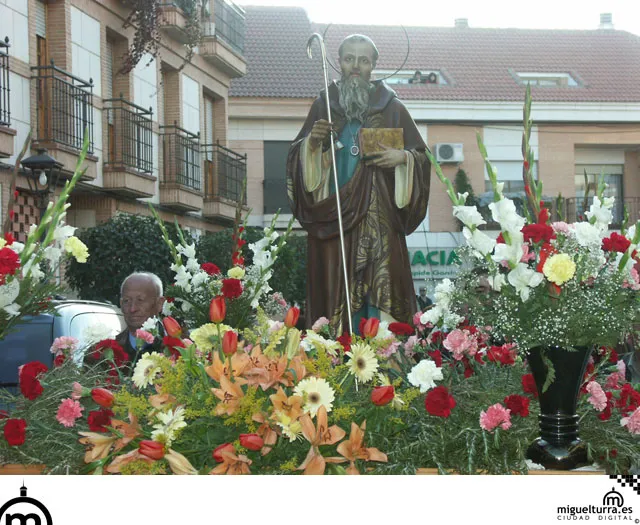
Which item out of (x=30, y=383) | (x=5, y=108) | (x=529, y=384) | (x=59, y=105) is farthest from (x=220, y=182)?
(x=529, y=384)

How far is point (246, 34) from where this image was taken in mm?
34281

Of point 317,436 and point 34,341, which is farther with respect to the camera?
point 34,341

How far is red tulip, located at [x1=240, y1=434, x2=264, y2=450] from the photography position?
3400 mm

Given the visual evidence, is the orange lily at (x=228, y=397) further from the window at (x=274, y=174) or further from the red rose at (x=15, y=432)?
the window at (x=274, y=174)

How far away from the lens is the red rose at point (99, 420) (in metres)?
3.77

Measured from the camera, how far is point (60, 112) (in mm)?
17438

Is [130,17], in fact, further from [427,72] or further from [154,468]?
[154,468]

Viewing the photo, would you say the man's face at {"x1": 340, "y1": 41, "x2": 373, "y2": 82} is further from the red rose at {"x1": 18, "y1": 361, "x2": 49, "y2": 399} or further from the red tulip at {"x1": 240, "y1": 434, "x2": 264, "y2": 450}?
the red tulip at {"x1": 240, "y1": 434, "x2": 264, "y2": 450}

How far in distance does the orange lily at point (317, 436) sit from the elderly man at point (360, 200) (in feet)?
10.8

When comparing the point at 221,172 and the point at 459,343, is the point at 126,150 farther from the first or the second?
the point at 459,343

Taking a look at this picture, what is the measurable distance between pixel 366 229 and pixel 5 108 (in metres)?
10.3
